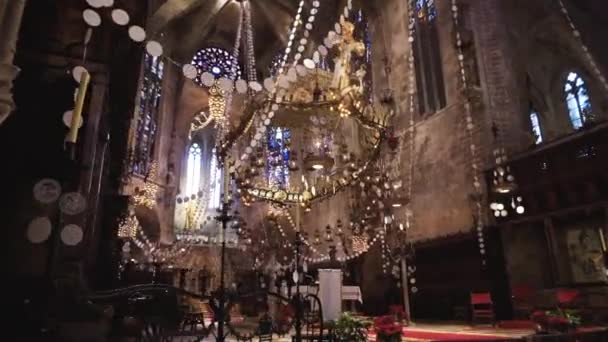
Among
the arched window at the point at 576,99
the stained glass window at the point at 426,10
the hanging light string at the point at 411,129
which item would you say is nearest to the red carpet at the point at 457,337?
the hanging light string at the point at 411,129

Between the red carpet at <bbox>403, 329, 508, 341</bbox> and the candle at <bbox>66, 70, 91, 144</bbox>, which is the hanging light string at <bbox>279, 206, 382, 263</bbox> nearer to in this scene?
the red carpet at <bbox>403, 329, 508, 341</bbox>

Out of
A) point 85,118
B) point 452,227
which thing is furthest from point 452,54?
point 85,118

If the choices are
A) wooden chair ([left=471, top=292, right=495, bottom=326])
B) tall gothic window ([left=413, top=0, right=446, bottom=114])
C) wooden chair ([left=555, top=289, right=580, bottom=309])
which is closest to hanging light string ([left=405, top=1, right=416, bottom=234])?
tall gothic window ([left=413, top=0, right=446, bottom=114])

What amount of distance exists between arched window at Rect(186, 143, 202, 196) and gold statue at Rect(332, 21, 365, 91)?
16.6m

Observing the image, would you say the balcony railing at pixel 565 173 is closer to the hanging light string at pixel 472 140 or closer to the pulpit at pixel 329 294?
the hanging light string at pixel 472 140

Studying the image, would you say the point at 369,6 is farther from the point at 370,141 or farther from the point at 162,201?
the point at 162,201

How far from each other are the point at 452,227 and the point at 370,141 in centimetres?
352

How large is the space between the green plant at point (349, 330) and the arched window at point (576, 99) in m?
14.4

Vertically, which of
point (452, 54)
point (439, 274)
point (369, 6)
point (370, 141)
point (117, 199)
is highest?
point (369, 6)

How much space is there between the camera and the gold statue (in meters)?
9.41

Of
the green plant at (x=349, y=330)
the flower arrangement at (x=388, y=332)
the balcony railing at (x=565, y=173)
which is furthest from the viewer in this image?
the balcony railing at (x=565, y=173)

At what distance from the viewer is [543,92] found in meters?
16.5

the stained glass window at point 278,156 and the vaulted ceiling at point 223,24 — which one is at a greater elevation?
the vaulted ceiling at point 223,24

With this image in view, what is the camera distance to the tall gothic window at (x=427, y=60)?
13469mm
